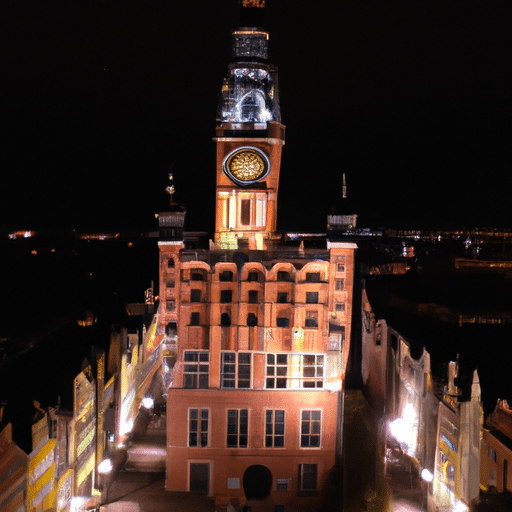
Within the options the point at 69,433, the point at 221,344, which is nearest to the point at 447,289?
the point at 221,344

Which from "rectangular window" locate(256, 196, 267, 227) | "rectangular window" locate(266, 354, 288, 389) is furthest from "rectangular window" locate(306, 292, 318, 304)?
"rectangular window" locate(256, 196, 267, 227)

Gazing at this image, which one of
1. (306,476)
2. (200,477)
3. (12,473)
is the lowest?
(200,477)

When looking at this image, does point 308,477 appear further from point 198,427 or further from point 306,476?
point 198,427

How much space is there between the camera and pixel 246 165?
146 ft

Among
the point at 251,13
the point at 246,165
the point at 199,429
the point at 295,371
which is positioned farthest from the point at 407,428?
the point at 251,13

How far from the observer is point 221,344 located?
30062mm

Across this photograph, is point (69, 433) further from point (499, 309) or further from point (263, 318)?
point (499, 309)

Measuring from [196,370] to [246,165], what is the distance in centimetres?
1864

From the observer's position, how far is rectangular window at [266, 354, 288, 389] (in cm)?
2981

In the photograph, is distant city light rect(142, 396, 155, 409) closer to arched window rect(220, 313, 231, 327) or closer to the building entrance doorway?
the building entrance doorway

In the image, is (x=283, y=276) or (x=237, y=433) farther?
(x=283, y=276)

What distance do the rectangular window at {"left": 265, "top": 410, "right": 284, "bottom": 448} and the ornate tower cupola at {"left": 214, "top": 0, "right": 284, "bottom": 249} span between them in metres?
16.0

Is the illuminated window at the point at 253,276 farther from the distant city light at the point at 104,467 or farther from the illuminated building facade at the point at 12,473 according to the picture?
the illuminated building facade at the point at 12,473

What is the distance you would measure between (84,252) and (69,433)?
176ft
